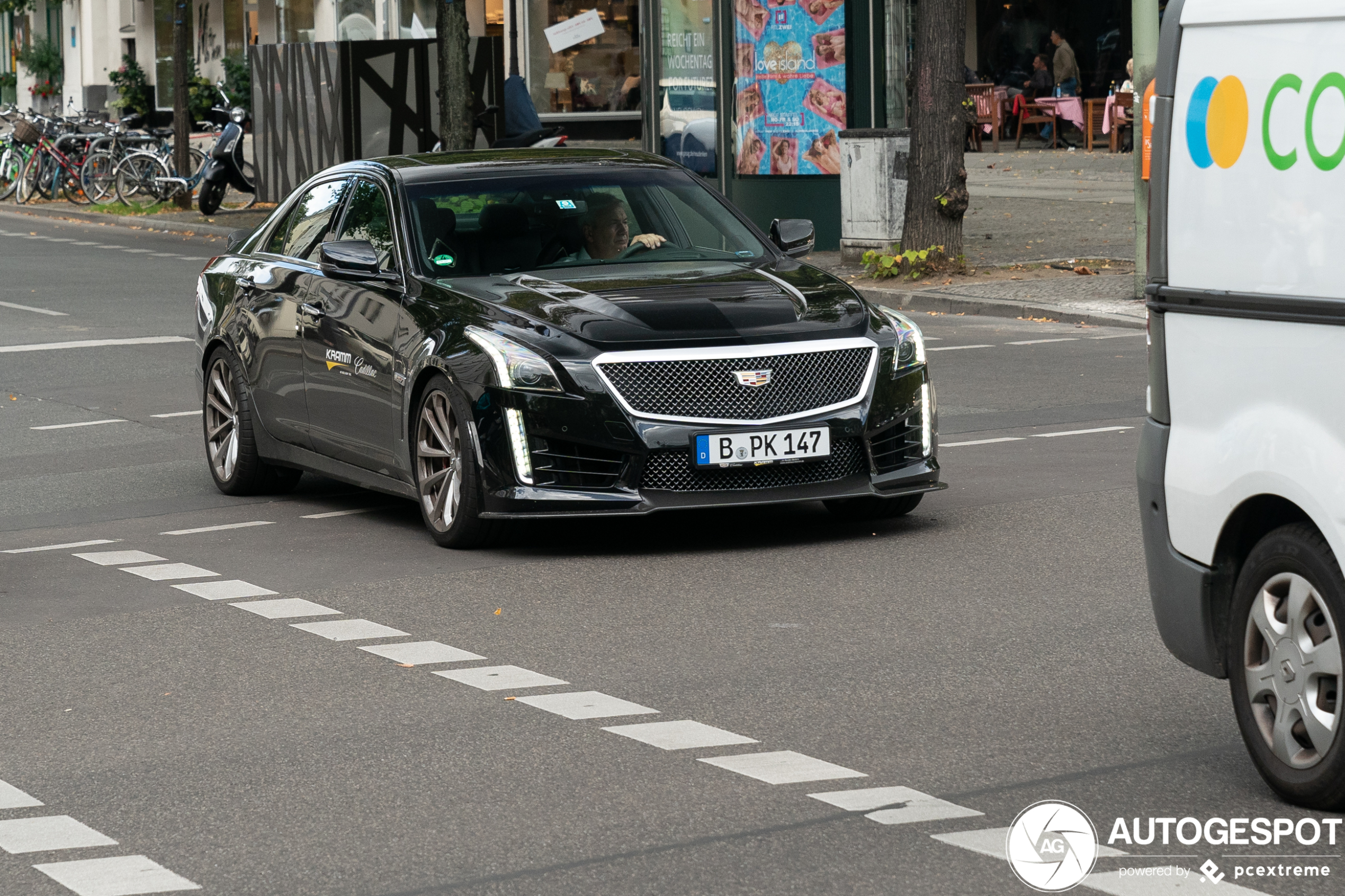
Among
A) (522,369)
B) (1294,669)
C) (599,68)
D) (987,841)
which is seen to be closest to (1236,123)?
(1294,669)

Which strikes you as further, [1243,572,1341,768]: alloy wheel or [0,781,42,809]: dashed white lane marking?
[0,781,42,809]: dashed white lane marking

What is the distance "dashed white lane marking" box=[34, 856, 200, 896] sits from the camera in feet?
15.1

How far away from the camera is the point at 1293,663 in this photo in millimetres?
4906

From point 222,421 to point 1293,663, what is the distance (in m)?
7.12

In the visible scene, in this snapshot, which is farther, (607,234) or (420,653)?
(607,234)

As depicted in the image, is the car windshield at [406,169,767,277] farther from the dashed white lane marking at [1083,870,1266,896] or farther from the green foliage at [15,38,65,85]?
the green foliage at [15,38,65,85]

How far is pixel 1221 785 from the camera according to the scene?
5199mm

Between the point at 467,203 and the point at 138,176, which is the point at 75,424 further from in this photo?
the point at 138,176

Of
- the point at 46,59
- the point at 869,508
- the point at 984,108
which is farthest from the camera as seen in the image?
the point at 46,59

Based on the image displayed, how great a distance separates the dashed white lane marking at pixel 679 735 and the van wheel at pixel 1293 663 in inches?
51.4

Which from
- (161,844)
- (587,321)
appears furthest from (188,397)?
(161,844)

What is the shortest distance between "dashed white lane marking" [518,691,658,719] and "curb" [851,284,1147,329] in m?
11.2

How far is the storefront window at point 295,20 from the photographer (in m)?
50.9

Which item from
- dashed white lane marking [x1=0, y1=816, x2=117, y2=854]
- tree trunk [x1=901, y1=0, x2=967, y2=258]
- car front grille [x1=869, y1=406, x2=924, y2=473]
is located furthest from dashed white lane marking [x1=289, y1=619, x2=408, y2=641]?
tree trunk [x1=901, y1=0, x2=967, y2=258]
